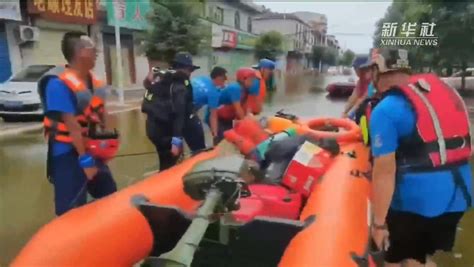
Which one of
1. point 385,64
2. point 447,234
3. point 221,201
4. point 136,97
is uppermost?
point 385,64

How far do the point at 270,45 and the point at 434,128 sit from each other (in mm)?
17402

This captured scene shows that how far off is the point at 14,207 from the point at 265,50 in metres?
14.9

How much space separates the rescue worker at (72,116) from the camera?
2.27 metres

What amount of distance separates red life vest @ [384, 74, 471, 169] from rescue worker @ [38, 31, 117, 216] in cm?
152

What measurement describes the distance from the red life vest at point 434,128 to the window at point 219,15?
66.4ft

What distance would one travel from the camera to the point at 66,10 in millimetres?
12078

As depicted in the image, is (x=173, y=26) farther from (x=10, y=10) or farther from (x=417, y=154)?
(x=417, y=154)

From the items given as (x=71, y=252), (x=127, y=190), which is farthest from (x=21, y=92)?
(x=71, y=252)

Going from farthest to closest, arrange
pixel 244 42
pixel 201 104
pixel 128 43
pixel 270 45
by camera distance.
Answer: pixel 244 42
pixel 270 45
pixel 128 43
pixel 201 104

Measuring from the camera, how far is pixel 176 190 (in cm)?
243

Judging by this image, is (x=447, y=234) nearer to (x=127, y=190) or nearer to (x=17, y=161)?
(x=127, y=190)

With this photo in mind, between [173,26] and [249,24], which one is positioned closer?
[173,26]

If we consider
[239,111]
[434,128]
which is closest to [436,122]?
[434,128]

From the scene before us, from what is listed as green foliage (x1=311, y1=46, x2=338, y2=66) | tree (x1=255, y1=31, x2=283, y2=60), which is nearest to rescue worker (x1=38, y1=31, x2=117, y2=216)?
tree (x1=255, y1=31, x2=283, y2=60)
